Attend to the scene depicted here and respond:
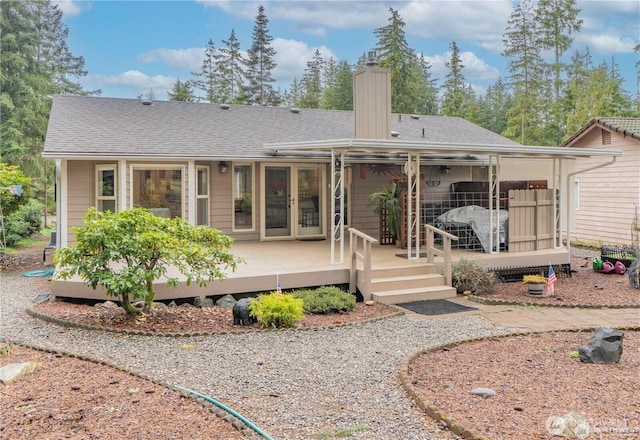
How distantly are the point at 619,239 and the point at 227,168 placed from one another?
1155cm

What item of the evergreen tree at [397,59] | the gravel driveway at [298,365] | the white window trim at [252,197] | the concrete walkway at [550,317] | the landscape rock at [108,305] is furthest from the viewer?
the evergreen tree at [397,59]

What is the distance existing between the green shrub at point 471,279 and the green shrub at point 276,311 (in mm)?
3531

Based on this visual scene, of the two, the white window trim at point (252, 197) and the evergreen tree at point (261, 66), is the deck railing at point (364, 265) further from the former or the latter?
the evergreen tree at point (261, 66)

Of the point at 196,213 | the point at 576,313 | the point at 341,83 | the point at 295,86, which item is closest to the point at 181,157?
the point at 196,213

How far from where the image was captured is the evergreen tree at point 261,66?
3569 cm

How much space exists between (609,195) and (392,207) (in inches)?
331

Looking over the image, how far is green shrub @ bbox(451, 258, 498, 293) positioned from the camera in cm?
897

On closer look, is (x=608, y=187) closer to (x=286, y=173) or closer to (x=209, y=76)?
(x=286, y=173)

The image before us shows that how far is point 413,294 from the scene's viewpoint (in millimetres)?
8438

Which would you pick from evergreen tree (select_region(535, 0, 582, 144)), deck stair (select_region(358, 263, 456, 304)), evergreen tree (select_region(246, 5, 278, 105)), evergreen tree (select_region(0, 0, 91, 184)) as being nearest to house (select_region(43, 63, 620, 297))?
deck stair (select_region(358, 263, 456, 304))

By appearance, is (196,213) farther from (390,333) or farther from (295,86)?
(295,86)

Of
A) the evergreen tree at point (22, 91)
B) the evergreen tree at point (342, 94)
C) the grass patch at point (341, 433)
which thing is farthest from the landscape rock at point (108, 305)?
the evergreen tree at point (342, 94)

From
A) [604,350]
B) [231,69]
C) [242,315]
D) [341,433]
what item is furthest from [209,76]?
[341,433]

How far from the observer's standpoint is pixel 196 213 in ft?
36.9
